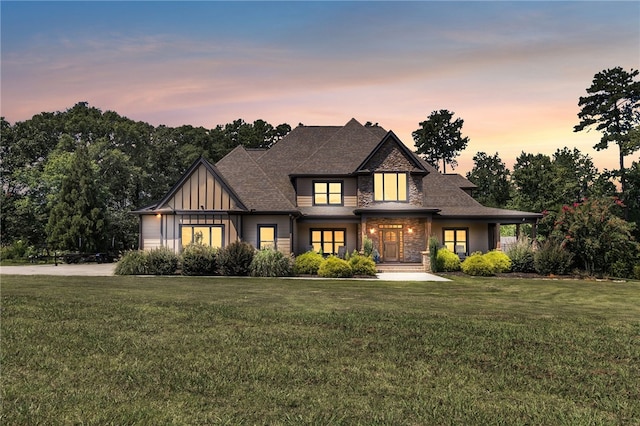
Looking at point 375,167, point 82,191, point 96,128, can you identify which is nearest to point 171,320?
point 375,167

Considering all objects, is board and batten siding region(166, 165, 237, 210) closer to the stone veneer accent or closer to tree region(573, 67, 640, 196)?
the stone veneer accent

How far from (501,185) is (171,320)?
223 feet

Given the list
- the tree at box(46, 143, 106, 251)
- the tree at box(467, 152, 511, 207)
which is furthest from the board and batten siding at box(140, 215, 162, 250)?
the tree at box(467, 152, 511, 207)

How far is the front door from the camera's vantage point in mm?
30520

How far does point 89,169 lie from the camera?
40062mm

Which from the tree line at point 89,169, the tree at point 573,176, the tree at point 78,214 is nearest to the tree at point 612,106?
the tree at point 573,176

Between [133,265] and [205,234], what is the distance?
5.76 meters

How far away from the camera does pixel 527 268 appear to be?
79.2ft

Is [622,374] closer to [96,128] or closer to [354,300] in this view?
[354,300]

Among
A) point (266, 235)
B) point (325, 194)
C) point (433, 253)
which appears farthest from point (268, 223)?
point (433, 253)

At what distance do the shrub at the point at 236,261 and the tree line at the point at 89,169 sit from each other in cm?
2087

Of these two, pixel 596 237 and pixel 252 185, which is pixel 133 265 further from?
pixel 596 237

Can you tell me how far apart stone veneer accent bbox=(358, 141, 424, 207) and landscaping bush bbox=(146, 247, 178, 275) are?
42.6 feet

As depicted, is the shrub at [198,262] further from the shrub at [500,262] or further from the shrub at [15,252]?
the shrub at [15,252]
